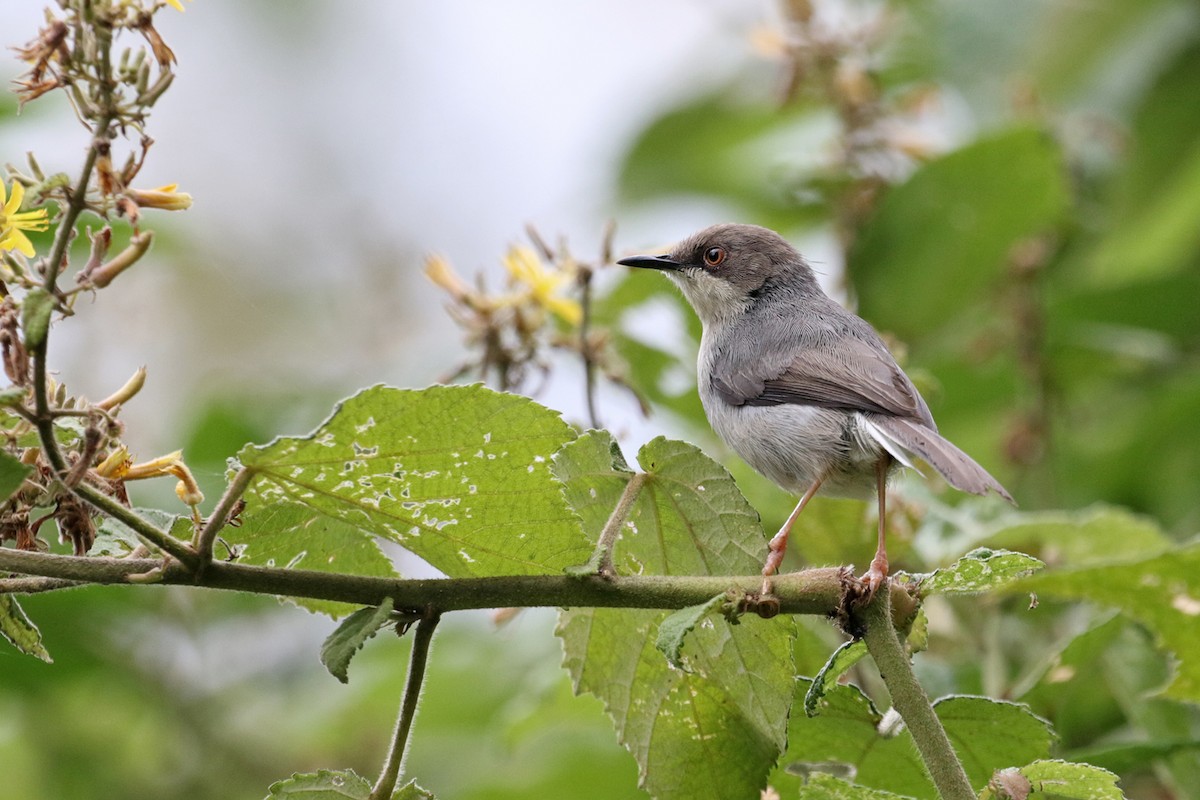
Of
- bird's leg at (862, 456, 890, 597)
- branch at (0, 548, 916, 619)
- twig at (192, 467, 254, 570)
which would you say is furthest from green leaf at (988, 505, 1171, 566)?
twig at (192, 467, 254, 570)

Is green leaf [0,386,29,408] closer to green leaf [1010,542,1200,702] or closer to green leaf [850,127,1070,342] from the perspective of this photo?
green leaf [1010,542,1200,702]

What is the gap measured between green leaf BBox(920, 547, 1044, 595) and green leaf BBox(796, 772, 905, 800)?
28cm

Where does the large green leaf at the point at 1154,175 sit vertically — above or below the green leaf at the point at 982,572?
above

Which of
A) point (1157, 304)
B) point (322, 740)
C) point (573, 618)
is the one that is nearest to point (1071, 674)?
point (573, 618)

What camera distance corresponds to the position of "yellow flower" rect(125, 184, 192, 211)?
1640 millimetres

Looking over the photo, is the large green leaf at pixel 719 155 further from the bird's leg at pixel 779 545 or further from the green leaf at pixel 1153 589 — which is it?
the green leaf at pixel 1153 589

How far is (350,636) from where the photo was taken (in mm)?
1692

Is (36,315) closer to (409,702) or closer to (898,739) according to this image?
(409,702)

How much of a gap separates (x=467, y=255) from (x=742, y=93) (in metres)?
4.51

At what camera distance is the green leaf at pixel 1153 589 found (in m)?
1.48

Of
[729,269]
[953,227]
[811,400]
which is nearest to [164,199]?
[811,400]

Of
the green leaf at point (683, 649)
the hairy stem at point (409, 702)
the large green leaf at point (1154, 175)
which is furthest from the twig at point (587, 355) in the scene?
the large green leaf at point (1154, 175)

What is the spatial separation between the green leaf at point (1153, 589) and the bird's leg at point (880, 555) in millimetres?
182

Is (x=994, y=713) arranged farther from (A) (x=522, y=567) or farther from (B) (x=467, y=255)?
(B) (x=467, y=255)
